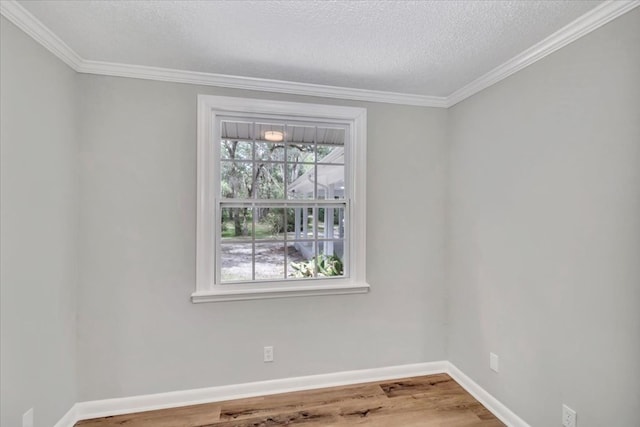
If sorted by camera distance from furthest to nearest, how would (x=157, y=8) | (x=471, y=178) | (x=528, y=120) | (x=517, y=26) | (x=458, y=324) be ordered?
(x=458, y=324) → (x=471, y=178) → (x=528, y=120) → (x=517, y=26) → (x=157, y=8)

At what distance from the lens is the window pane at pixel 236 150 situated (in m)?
2.40

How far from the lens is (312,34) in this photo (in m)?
1.72

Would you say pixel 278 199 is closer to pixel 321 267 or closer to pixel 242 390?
pixel 321 267

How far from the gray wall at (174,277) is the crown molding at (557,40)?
0.65m

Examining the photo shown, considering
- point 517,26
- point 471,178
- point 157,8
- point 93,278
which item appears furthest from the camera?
point 471,178

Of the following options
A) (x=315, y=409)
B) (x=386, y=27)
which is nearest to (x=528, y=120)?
(x=386, y=27)

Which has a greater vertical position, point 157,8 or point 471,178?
point 157,8

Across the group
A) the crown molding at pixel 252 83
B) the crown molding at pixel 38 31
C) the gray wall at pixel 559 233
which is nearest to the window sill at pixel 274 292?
the gray wall at pixel 559 233

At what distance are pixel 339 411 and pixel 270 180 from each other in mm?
1789

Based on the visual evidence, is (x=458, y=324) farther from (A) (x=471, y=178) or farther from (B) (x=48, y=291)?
(B) (x=48, y=291)

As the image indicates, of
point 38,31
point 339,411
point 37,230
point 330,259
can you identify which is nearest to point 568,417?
point 339,411

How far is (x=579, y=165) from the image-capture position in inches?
63.2

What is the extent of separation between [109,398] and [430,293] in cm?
257

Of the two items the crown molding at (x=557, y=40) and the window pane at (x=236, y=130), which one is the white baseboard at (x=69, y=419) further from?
the crown molding at (x=557, y=40)
